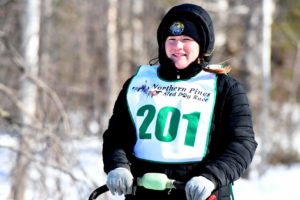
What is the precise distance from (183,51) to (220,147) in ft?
1.29

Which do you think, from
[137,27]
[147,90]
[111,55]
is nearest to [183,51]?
[147,90]

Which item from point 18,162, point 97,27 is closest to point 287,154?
point 97,27

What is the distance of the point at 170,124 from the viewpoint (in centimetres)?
282

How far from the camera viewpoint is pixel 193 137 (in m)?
2.79

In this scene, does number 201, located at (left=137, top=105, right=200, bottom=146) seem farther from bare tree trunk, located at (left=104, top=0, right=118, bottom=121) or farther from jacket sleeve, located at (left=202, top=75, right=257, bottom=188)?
bare tree trunk, located at (left=104, top=0, right=118, bottom=121)

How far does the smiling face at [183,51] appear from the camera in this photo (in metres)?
2.89

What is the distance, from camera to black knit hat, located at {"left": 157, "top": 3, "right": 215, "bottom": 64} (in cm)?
291

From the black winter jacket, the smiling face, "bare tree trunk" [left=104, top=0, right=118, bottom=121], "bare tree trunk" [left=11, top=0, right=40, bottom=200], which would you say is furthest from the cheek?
"bare tree trunk" [left=104, top=0, right=118, bottom=121]

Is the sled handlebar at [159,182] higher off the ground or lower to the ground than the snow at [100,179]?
higher

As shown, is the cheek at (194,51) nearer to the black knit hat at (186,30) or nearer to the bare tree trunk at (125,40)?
the black knit hat at (186,30)

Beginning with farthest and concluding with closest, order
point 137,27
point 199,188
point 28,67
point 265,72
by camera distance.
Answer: point 137,27, point 265,72, point 28,67, point 199,188

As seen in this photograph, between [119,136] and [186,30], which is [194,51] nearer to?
[186,30]

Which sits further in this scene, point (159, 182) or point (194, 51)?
point (194, 51)

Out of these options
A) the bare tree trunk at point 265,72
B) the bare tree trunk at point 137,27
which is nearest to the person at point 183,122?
the bare tree trunk at point 265,72
